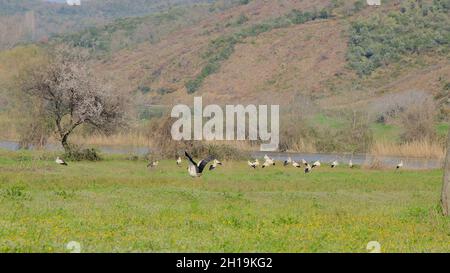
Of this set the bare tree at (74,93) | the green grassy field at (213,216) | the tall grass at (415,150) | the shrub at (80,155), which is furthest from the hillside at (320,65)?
the green grassy field at (213,216)

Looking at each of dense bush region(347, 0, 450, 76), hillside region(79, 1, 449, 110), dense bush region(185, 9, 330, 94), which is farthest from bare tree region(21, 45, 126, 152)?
dense bush region(185, 9, 330, 94)

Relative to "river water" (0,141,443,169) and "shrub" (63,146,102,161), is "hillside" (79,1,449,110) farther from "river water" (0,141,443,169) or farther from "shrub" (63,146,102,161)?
"shrub" (63,146,102,161)

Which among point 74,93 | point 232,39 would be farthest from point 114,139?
point 232,39

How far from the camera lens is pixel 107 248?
1532cm

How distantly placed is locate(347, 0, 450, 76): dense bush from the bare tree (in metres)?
75.4

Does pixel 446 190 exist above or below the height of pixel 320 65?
below

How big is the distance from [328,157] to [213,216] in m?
53.5

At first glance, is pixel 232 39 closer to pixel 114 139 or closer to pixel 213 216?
pixel 114 139

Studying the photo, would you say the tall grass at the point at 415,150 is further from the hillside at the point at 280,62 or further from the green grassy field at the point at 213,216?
the hillside at the point at 280,62

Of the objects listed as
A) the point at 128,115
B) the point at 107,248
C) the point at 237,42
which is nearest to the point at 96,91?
the point at 128,115

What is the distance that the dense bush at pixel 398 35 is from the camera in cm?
12850

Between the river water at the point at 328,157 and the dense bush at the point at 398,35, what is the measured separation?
53.5 m

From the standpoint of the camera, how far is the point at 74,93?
189 ft

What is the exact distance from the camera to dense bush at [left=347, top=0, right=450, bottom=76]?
128500 mm
